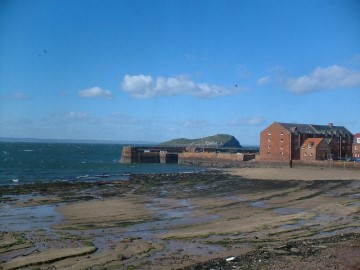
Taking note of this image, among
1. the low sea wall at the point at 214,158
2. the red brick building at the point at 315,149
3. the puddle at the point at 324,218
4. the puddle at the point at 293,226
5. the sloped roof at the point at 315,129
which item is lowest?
the puddle at the point at 324,218

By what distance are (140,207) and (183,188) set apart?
1413 cm

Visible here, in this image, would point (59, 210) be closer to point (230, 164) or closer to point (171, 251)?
point (171, 251)

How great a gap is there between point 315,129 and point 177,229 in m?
69.2

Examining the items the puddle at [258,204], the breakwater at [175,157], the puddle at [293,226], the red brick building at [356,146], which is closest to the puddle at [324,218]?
the puddle at [293,226]

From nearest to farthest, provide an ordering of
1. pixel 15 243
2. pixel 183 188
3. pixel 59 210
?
pixel 15 243 < pixel 59 210 < pixel 183 188

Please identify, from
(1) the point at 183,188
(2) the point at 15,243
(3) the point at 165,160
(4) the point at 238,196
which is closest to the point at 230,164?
(3) the point at 165,160

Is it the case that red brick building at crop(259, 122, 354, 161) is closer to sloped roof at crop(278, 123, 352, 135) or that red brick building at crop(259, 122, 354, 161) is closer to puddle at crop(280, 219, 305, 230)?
sloped roof at crop(278, 123, 352, 135)

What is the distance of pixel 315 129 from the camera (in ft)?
273

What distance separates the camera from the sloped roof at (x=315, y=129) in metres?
79.6

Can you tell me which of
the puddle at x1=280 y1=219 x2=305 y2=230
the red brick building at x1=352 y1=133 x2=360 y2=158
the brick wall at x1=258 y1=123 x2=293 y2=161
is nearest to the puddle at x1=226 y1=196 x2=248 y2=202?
the puddle at x1=280 y1=219 x2=305 y2=230

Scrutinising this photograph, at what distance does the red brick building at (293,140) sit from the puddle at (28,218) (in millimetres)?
56726

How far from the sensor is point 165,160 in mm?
97938

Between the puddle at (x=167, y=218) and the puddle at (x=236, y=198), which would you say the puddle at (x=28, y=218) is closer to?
the puddle at (x=167, y=218)

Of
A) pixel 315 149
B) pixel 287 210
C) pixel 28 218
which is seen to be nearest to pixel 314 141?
pixel 315 149
